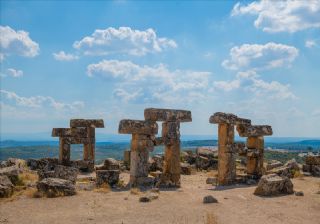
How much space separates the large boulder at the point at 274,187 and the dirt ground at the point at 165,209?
43 cm

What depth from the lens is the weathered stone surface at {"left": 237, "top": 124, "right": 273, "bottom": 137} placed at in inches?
806

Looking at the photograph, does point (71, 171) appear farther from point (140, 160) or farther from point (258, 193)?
point (258, 193)

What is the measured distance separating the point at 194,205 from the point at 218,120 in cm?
593

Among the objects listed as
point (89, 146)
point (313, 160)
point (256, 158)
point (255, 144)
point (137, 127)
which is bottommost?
point (313, 160)

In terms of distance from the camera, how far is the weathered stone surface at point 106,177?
59.8 feet

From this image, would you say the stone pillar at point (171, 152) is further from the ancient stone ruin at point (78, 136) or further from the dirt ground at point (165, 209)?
the ancient stone ruin at point (78, 136)

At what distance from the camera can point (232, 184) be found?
19.3m

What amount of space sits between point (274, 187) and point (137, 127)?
20.0ft

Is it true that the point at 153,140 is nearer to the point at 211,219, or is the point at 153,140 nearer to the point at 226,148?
the point at 226,148

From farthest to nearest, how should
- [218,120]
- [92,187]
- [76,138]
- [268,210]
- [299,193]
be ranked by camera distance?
[76,138] < [218,120] < [92,187] < [299,193] < [268,210]

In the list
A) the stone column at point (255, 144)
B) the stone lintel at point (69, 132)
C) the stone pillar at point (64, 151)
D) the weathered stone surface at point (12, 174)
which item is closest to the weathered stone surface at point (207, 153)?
the stone column at point (255, 144)

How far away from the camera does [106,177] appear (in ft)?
60.1

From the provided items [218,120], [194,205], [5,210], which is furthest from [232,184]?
[5,210]

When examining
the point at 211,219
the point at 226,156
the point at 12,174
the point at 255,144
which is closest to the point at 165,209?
the point at 211,219
